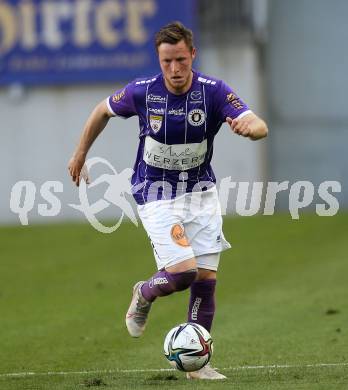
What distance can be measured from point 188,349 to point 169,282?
0.57 metres

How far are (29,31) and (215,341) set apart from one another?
17.0 metres

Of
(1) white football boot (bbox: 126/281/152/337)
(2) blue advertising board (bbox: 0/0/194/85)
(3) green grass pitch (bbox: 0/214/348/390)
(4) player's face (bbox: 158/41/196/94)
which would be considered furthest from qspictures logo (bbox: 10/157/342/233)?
(4) player's face (bbox: 158/41/196/94)

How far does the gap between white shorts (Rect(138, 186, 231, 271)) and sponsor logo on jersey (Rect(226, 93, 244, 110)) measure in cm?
77

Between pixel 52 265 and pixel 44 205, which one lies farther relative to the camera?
pixel 44 205

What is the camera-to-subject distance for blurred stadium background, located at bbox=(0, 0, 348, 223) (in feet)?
87.6

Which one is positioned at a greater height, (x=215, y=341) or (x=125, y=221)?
(x=215, y=341)

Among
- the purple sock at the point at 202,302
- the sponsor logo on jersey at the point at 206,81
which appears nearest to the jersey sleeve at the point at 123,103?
the sponsor logo on jersey at the point at 206,81

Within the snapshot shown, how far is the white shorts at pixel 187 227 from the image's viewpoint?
29.1 feet

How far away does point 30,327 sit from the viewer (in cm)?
→ 1232

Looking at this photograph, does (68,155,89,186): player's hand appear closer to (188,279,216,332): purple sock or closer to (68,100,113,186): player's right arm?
(68,100,113,186): player's right arm

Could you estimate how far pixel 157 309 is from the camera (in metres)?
13.5

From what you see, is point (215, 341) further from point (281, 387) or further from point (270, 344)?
point (281, 387)

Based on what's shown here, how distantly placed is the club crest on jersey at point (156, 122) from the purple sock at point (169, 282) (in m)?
1.07

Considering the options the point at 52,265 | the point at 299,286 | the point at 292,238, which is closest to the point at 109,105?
the point at 299,286
